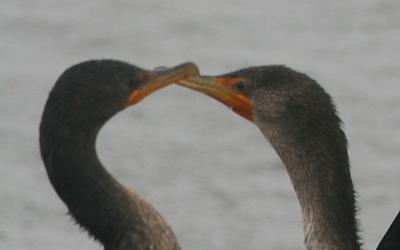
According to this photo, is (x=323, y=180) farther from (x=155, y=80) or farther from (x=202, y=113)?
(x=202, y=113)

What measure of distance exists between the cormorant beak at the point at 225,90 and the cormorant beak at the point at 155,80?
145mm

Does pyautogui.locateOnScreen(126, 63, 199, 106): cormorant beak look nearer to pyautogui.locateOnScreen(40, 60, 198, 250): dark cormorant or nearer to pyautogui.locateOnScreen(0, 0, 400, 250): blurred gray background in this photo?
pyautogui.locateOnScreen(40, 60, 198, 250): dark cormorant

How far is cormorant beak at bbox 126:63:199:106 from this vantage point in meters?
7.98

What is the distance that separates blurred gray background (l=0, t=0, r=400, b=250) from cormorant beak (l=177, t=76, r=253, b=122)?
252 centimetres

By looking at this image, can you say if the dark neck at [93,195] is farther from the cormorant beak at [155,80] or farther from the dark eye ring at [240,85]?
the dark eye ring at [240,85]

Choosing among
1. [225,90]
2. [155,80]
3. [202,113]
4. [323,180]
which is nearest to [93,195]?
[155,80]

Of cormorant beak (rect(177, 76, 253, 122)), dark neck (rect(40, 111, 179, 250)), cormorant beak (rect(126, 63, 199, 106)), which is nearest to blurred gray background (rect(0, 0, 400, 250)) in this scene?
cormorant beak (rect(177, 76, 253, 122))

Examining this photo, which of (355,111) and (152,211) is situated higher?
(355,111)

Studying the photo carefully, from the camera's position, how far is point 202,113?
12344 mm

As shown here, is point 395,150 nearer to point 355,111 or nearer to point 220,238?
point 355,111

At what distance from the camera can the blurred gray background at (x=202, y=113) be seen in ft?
36.4

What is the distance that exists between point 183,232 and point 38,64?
229 cm

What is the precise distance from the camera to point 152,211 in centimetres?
789

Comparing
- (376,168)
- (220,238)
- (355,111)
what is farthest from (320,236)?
(355,111)
